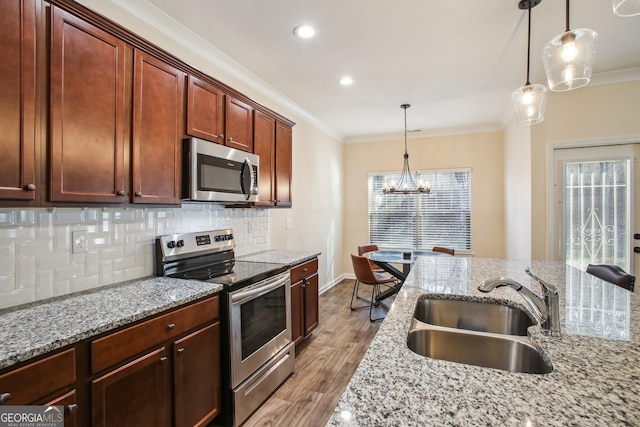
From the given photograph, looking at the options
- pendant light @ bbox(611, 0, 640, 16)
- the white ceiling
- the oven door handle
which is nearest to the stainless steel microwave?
the oven door handle

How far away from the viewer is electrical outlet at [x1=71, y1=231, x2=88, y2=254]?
169cm

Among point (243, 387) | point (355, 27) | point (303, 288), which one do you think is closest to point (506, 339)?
point (243, 387)

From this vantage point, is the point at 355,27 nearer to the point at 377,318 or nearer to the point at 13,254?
the point at 13,254

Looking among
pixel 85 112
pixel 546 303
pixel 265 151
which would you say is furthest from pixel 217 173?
pixel 546 303

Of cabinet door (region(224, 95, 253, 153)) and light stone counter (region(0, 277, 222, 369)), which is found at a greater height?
cabinet door (region(224, 95, 253, 153))

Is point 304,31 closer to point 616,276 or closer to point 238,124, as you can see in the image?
point 238,124

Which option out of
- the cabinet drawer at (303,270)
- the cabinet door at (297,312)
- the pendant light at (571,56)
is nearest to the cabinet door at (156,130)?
the cabinet drawer at (303,270)

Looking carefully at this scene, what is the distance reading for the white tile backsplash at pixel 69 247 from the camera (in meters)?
1.48

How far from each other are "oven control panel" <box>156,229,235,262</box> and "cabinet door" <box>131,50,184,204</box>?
13.9 inches

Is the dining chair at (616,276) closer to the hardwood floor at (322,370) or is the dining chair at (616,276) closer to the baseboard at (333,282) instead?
the hardwood floor at (322,370)

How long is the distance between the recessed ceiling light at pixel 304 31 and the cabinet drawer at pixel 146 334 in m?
2.05

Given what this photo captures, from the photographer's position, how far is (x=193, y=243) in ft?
7.68

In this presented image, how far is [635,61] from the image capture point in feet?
9.55

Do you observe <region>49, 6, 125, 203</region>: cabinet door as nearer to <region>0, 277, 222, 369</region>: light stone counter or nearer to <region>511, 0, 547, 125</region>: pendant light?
<region>0, 277, 222, 369</region>: light stone counter
